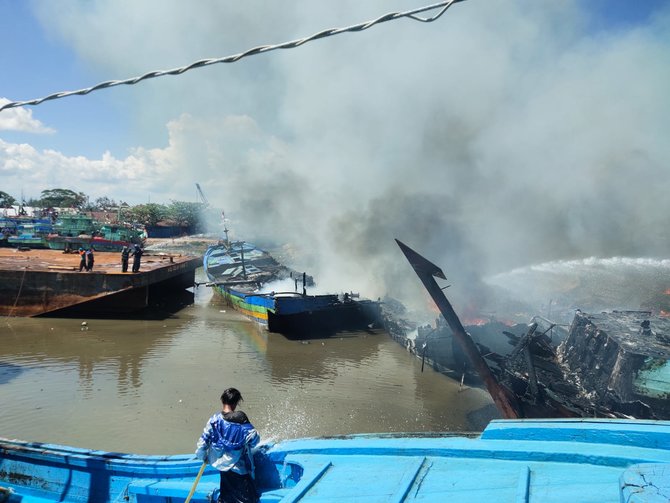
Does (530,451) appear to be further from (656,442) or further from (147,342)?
(147,342)

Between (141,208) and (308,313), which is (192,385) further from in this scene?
(141,208)

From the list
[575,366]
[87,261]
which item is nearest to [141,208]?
[87,261]

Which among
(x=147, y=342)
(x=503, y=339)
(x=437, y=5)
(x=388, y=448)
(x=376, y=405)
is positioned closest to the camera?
(x=388, y=448)

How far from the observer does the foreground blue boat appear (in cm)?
290

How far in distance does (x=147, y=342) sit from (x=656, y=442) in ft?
57.3

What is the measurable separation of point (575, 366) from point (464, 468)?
10007mm

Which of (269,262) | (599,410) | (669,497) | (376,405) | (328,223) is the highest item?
(328,223)

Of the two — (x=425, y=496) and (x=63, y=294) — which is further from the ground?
(x=63, y=294)

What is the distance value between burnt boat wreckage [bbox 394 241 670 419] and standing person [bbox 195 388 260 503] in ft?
13.5

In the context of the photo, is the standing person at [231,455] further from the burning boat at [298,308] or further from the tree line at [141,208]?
the tree line at [141,208]

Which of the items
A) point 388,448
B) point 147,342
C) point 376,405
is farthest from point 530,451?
point 147,342

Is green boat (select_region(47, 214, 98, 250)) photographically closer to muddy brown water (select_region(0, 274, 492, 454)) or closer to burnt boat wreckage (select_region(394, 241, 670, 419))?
muddy brown water (select_region(0, 274, 492, 454))

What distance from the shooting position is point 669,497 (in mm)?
2383

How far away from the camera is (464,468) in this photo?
347 cm
